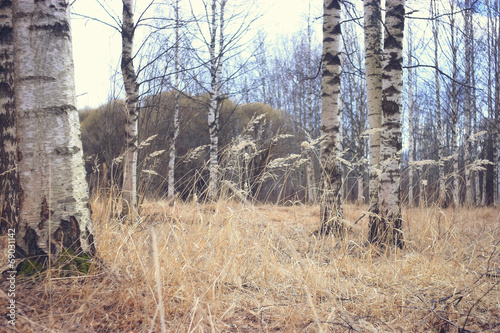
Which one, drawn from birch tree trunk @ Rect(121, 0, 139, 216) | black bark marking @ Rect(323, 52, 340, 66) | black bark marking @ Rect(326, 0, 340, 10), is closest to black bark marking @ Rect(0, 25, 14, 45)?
birch tree trunk @ Rect(121, 0, 139, 216)

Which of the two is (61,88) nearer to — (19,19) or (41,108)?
(41,108)

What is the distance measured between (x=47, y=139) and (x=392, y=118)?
3.26 meters

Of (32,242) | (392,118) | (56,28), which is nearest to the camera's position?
(32,242)

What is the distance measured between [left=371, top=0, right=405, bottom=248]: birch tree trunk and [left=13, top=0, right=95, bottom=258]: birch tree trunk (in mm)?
2943

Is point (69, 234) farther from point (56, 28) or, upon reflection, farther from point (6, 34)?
point (6, 34)

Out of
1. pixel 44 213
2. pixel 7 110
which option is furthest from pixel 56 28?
pixel 7 110

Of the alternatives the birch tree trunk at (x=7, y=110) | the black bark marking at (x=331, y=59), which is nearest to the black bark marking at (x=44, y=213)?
the birch tree trunk at (x=7, y=110)

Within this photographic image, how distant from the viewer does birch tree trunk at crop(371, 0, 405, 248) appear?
3.41 meters

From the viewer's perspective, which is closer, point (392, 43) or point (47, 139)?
point (47, 139)

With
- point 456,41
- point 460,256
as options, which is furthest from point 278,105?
point 460,256

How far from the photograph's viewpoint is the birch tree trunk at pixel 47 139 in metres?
1.61

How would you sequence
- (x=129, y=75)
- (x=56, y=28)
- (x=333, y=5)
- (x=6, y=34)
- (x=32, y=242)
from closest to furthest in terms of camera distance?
(x=32, y=242) → (x=56, y=28) → (x=6, y=34) → (x=333, y=5) → (x=129, y=75)

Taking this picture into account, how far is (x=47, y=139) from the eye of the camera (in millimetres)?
1630

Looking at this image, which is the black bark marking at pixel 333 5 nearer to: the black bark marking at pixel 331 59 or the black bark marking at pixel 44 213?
the black bark marking at pixel 331 59
